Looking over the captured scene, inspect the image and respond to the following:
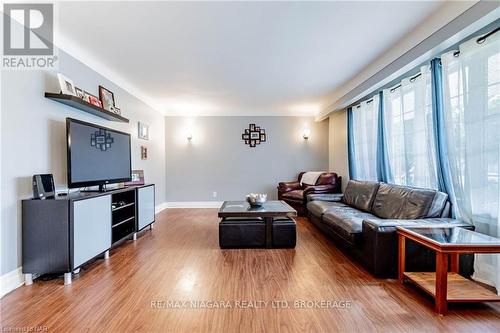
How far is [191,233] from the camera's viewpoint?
4.11m

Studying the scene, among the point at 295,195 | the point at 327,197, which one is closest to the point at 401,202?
the point at 327,197

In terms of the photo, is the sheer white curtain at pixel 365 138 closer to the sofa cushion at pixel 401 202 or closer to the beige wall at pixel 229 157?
the sofa cushion at pixel 401 202

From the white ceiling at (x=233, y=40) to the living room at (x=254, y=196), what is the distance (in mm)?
23

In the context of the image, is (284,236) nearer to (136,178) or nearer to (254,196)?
(254,196)

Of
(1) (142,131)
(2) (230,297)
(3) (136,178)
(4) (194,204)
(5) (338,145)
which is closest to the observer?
(2) (230,297)

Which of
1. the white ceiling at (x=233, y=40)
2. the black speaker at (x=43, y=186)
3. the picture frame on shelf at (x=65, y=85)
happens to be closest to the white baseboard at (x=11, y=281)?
the black speaker at (x=43, y=186)

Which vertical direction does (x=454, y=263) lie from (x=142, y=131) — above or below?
below

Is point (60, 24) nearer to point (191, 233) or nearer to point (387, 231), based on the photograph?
point (191, 233)

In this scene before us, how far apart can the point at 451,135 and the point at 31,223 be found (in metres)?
4.21

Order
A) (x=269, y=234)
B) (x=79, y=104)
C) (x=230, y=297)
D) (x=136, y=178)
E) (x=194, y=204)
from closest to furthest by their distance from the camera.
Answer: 1. (x=230, y=297)
2. (x=79, y=104)
3. (x=269, y=234)
4. (x=136, y=178)
5. (x=194, y=204)

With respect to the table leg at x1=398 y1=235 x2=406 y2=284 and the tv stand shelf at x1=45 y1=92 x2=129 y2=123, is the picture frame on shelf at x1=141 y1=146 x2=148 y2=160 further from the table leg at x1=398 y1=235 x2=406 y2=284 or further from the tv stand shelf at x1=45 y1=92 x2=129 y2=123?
the table leg at x1=398 y1=235 x2=406 y2=284

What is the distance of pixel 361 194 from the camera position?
4066mm

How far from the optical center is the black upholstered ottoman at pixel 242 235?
3.36m

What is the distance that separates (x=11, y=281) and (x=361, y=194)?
4308 mm
